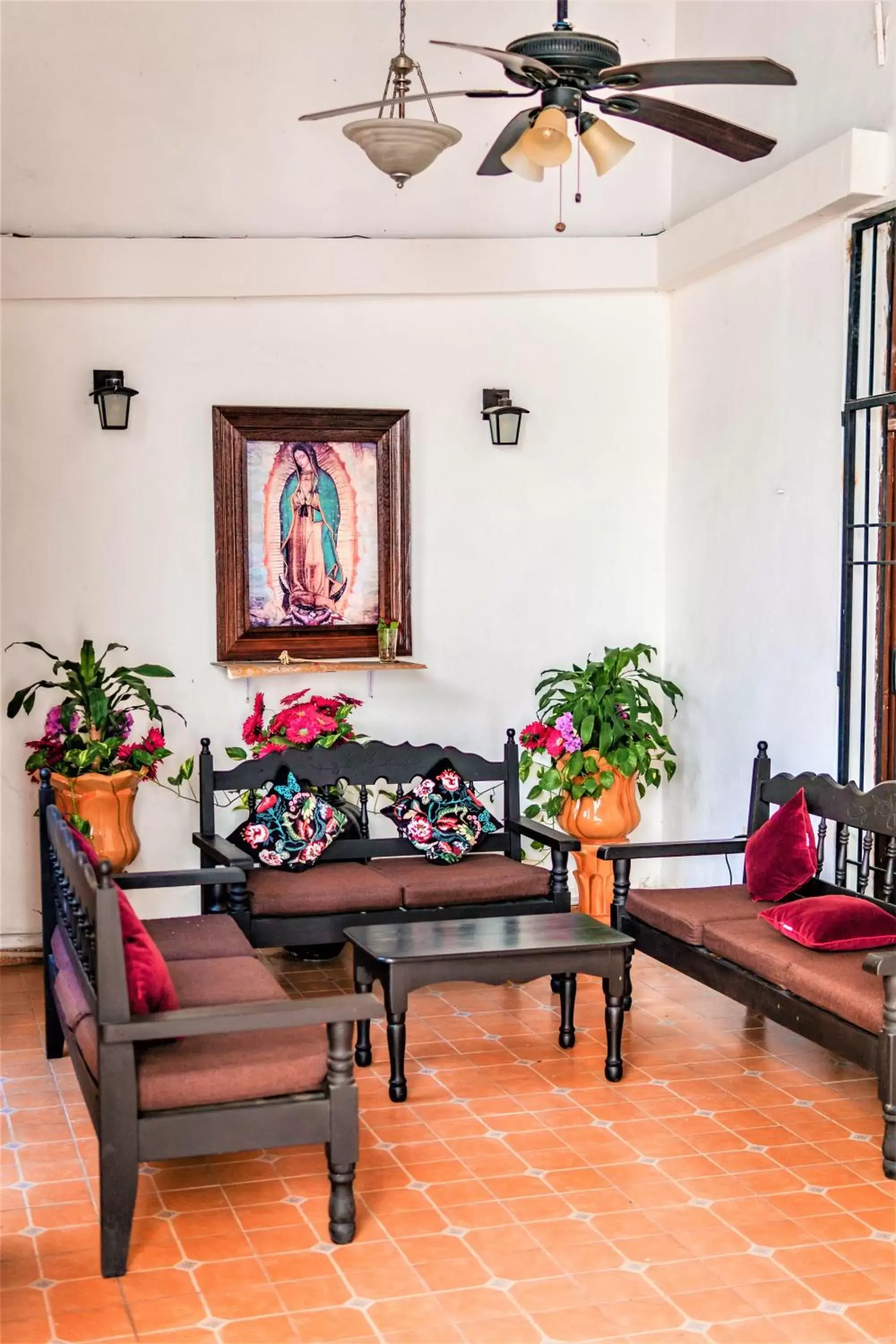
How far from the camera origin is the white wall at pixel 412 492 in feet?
21.6

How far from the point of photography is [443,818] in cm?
595

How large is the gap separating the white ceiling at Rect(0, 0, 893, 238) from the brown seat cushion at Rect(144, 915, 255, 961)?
3.32 meters

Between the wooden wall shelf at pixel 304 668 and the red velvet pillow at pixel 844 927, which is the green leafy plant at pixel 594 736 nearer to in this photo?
the wooden wall shelf at pixel 304 668

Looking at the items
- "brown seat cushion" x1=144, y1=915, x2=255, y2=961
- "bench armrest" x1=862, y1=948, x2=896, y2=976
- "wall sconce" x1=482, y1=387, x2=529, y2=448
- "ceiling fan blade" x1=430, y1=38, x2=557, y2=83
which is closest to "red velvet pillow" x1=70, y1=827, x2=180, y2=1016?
"brown seat cushion" x1=144, y1=915, x2=255, y2=961

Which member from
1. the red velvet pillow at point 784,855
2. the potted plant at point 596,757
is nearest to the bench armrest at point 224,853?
the potted plant at point 596,757

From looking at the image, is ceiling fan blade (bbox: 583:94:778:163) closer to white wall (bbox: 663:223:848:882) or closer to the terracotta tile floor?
white wall (bbox: 663:223:848:882)

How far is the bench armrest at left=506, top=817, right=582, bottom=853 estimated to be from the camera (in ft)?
Answer: 18.5

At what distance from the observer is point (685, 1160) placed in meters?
4.12

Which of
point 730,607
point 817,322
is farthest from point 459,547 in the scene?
point 817,322

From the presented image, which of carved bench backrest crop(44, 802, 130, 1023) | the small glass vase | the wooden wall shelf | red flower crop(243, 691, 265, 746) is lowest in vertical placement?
carved bench backrest crop(44, 802, 130, 1023)

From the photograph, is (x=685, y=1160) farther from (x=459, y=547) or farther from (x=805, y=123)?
(x=805, y=123)

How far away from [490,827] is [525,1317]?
2914 mm

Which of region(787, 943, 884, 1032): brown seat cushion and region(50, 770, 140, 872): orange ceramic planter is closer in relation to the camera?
region(787, 943, 884, 1032): brown seat cushion

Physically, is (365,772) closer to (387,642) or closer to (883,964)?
(387,642)
